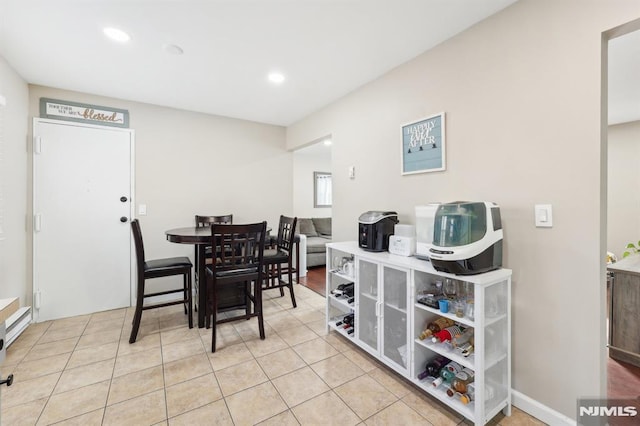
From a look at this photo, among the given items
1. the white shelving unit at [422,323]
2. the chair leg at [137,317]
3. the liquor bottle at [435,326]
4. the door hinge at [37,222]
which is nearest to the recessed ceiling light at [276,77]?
the white shelving unit at [422,323]

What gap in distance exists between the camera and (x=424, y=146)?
85.0 inches

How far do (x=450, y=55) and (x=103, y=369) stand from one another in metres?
3.38

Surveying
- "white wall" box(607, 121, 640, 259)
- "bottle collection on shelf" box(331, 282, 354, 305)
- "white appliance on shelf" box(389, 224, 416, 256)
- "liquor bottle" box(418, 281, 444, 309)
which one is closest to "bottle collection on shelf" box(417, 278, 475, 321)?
"liquor bottle" box(418, 281, 444, 309)

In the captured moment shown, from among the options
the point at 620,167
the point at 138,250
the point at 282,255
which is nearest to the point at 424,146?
the point at 282,255

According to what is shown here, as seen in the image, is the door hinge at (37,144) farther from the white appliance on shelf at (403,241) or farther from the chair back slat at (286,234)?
the white appliance on shelf at (403,241)

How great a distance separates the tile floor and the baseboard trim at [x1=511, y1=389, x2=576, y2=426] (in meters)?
0.04

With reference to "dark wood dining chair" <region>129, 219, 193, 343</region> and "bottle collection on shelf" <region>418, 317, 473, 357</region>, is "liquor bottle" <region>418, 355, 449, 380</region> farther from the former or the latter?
"dark wood dining chair" <region>129, 219, 193, 343</region>

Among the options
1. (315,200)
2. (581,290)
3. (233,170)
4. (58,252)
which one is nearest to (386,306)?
(581,290)

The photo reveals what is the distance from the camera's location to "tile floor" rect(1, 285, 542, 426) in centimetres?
155

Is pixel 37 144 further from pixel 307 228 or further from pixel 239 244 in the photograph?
pixel 307 228

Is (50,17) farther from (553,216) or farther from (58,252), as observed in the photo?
(553,216)

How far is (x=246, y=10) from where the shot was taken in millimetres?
1732

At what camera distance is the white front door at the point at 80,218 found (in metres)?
2.78

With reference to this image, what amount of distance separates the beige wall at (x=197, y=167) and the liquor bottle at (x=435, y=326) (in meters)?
2.87
